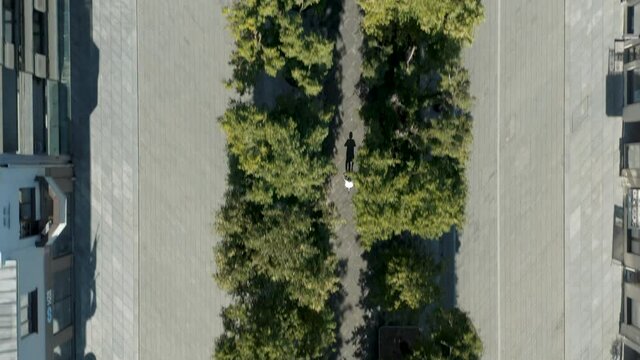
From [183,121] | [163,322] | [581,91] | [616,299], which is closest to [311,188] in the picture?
[183,121]

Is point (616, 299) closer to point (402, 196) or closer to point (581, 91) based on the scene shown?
point (581, 91)

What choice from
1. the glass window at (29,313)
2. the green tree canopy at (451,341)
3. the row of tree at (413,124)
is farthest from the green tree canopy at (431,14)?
the glass window at (29,313)

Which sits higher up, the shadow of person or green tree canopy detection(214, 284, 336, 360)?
the shadow of person

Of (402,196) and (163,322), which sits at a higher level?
(402,196)

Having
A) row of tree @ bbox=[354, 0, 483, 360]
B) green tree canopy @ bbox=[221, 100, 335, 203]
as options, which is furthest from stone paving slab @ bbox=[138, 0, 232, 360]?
row of tree @ bbox=[354, 0, 483, 360]

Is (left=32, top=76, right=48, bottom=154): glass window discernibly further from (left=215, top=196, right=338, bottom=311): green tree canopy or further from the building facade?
(left=215, top=196, right=338, bottom=311): green tree canopy

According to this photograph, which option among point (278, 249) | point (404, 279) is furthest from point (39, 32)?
point (404, 279)

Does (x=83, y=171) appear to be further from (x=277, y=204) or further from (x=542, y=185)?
(x=542, y=185)
